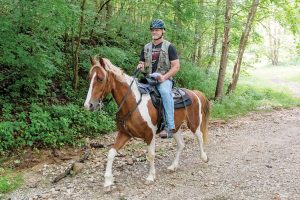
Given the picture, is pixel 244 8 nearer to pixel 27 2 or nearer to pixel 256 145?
pixel 256 145

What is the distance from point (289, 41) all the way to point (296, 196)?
155 feet

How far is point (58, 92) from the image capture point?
429 inches

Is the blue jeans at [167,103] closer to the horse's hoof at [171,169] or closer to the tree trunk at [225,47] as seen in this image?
the horse's hoof at [171,169]

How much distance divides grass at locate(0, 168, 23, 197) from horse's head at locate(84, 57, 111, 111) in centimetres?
227

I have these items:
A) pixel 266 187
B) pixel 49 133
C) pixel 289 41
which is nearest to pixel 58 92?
pixel 49 133

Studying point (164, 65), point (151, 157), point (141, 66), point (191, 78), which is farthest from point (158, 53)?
point (191, 78)

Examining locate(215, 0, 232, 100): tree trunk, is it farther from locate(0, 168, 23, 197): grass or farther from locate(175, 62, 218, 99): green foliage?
locate(0, 168, 23, 197): grass

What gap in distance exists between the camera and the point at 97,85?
5.46 meters

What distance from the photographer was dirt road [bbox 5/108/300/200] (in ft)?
19.5

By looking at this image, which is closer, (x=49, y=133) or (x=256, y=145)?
(x=49, y=133)

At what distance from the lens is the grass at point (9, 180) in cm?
613

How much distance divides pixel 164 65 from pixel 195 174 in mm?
2260

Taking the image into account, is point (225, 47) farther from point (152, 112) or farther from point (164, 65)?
point (152, 112)

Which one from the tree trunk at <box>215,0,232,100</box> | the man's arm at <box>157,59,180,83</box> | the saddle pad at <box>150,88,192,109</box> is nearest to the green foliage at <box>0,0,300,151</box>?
the tree trunk at <box>215,0,232,100</box>
